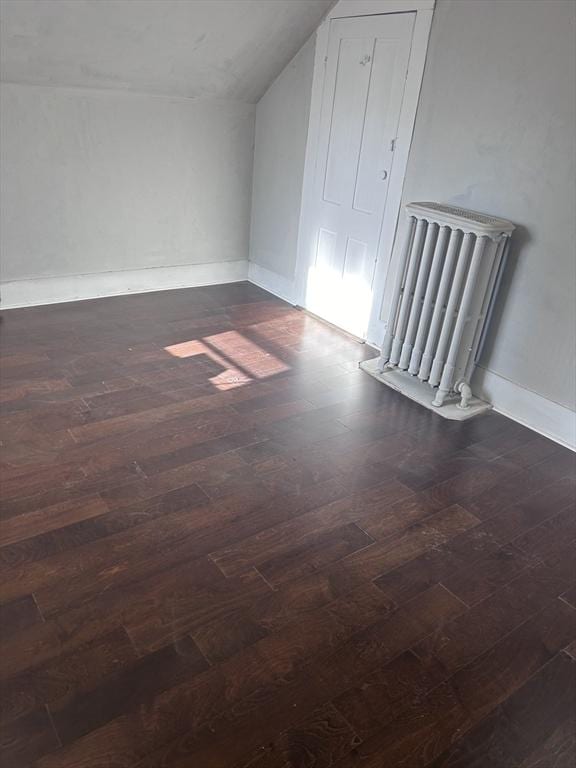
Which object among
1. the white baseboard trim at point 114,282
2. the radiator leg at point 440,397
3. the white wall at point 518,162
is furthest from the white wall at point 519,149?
the white baseboard trim at point 114,282

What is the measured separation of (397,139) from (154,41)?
1.61 meters

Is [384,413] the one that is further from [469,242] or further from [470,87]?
[470,87]

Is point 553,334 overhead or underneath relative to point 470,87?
underneath

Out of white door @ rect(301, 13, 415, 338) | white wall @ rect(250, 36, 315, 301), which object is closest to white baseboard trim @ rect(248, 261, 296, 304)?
white wall @ rect(250, 36, 315, 301)

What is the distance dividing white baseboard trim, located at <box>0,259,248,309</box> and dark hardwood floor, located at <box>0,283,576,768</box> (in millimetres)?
780

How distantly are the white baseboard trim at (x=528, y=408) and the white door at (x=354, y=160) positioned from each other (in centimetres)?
100

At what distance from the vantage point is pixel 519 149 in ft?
9.25

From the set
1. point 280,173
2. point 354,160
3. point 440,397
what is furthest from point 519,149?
point 280,173

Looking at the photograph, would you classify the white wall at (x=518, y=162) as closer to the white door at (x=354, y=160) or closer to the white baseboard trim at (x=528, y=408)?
the white baseboard trim at (x=528, y=408)

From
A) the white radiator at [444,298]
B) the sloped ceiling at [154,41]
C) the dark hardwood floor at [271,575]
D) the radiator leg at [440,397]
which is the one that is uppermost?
the sloped ceiling at [154,41]

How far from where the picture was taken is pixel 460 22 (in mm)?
2951

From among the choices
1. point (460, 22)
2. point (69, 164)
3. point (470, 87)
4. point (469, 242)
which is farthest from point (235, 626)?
point (69, 164)

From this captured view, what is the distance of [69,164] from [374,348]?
240 centimetres

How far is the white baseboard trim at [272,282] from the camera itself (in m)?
4.54
